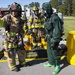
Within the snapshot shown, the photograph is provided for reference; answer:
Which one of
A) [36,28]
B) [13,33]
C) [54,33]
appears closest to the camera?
[54,33]

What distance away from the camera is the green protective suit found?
6297 millimetres

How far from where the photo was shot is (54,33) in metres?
6.32

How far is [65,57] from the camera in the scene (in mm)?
8211

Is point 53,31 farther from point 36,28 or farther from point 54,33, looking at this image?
point 36,28

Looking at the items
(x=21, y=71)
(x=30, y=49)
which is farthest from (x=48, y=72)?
(x=30, y=49)

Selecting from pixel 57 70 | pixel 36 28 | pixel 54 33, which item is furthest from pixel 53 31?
pixel 36 28

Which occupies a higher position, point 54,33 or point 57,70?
point 54,33

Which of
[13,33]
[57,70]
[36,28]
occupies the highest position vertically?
[13,33]

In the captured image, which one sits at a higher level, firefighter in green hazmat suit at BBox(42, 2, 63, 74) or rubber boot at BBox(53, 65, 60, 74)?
firefighter in green hazmat suit at BBox(42, 2, 63, 74)

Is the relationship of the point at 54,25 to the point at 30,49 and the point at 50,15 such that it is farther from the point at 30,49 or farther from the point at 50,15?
the point at 30,49

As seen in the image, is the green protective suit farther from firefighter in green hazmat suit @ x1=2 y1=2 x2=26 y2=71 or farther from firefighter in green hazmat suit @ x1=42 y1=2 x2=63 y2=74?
firefighter in green hazmat suit @ x1=2 y1=2 x2=26 y2=71

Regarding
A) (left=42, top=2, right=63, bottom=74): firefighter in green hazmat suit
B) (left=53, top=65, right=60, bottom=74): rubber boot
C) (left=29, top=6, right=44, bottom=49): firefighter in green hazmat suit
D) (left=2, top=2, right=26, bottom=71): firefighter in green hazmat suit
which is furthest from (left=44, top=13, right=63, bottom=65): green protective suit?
(left=29, top=6, right=44, bottom=49): firefighter in green hazmat suit

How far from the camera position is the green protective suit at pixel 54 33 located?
630 cm

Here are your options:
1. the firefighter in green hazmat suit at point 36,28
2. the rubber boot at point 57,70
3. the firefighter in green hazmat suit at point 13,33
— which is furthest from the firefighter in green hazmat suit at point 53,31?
the firefighter in green hazmat suit at point 36,28
